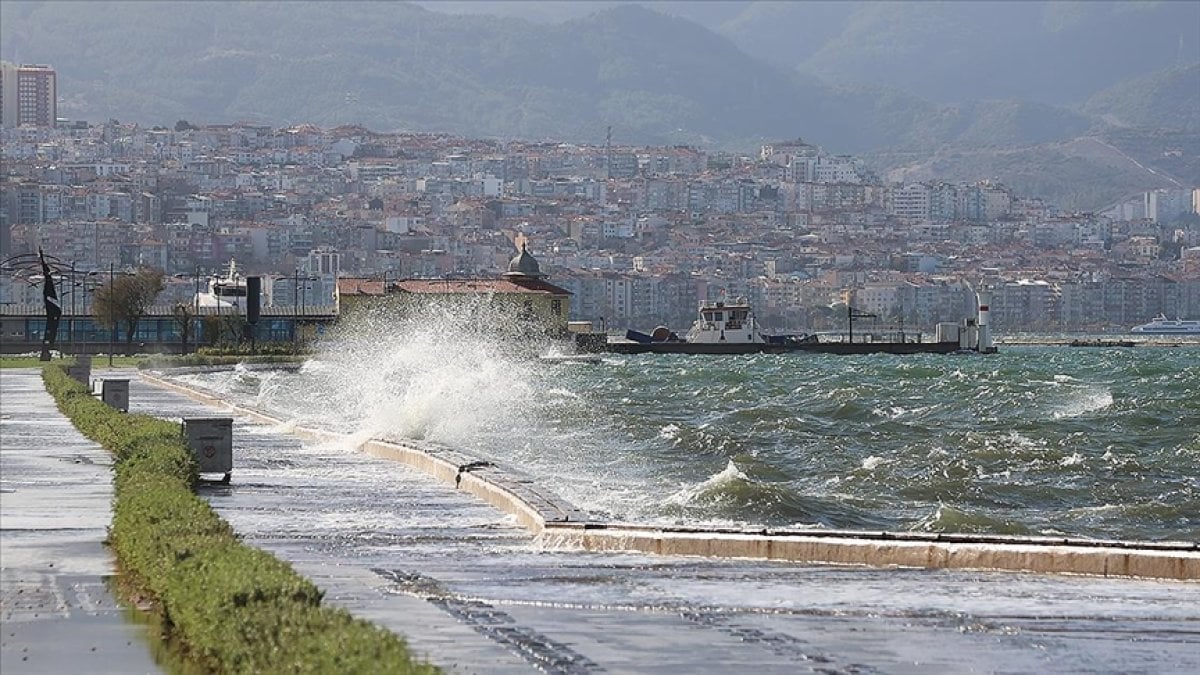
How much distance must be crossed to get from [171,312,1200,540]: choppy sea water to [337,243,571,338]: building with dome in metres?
45.2

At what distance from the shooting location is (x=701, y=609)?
33.4 feet

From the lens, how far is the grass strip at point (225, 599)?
7016 millimetres

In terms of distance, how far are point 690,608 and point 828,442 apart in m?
18.2

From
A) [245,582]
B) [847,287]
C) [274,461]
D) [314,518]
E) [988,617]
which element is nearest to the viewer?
[245,582]

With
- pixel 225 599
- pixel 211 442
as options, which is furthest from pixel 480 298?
pixel 225 599

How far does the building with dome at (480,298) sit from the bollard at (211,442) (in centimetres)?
7915

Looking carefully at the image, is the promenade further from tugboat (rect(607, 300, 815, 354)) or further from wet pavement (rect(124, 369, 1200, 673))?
tugboat (rect(607, 300, 815, 354))

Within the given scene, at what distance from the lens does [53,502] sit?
14.9 m

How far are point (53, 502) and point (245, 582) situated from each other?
6985 millimetres

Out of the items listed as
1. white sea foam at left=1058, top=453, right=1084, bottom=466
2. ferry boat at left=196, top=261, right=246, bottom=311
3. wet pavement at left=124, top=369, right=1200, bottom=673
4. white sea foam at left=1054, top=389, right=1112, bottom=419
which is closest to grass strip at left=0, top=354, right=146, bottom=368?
ferry boat at left=196, top=261, right=246, bottom=311

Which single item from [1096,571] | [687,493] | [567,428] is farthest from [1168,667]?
[567,428]

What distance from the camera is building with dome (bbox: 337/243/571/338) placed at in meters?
97.9

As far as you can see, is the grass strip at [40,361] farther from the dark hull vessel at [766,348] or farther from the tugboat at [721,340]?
the tugboat at [721,340]

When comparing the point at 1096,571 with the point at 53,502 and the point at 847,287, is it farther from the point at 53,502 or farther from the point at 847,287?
the point at 847,287
